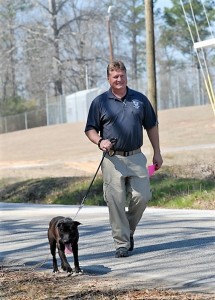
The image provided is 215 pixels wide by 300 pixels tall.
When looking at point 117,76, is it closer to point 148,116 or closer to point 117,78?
point 117,78

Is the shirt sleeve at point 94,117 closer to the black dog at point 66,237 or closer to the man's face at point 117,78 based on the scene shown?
the man's face at point 117,78

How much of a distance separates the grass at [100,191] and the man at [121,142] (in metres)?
7.08

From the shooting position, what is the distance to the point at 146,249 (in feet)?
32.6

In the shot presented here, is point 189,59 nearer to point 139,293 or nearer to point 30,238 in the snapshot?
point 30,238

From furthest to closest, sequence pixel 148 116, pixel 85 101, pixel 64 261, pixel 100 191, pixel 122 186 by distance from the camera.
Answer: pixel 85 101
pixel 100 191
pixel 148 116
pixel 122 186
pixel 64 261

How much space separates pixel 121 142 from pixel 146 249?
1.42m

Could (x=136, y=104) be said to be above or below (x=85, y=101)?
below

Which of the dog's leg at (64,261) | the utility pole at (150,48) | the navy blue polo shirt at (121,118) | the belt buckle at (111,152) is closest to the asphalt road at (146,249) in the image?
the dog's leg at (64,261)

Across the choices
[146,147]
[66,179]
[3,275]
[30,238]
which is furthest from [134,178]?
[146,147]

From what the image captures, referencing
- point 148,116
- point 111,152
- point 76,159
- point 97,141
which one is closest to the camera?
point 97,141

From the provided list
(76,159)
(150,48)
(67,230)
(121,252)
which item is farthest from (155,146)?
(76,159)

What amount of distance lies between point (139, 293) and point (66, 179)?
1677 cm

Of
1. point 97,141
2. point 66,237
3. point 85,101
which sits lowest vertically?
point 66,237

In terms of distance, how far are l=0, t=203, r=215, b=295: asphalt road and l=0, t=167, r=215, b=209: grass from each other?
1.91 m
